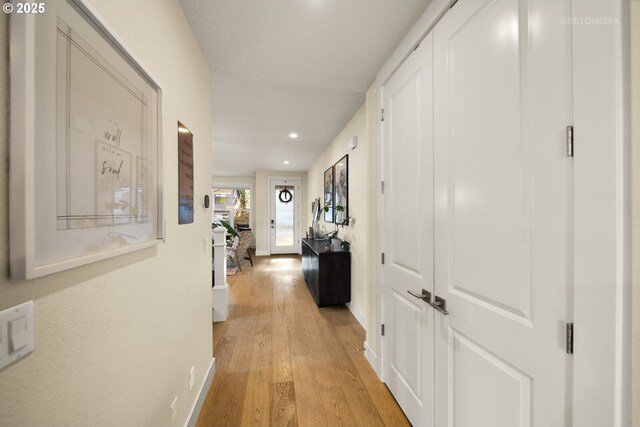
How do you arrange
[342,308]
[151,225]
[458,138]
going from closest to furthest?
1. [151,225]
2. [458,138]
3. [342,308]

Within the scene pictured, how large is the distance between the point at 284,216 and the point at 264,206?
2.17 ft

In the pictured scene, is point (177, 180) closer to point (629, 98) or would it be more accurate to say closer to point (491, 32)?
point (491, 32)

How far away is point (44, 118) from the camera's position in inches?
20.0

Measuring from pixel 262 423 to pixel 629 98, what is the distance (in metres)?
2.18

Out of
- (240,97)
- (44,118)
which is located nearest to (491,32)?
(44,118)

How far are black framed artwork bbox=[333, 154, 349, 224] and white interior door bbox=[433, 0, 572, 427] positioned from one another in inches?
83.1

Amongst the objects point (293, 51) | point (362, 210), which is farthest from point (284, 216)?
point (293, 51)

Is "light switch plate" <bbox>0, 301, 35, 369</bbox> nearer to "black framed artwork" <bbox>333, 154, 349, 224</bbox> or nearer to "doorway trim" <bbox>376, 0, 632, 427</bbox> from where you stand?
"doorway trim" <bbox>376, 0, 632, 427</bbox>

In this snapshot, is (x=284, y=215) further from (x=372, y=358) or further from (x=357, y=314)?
(x=372, y=358)

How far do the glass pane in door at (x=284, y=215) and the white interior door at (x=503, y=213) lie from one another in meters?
6.08

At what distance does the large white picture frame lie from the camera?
46cm

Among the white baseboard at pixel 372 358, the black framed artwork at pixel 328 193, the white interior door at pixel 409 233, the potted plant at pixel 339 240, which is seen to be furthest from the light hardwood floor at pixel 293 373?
the black framed artwork at pixel 328 193

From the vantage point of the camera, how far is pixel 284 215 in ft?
23.7

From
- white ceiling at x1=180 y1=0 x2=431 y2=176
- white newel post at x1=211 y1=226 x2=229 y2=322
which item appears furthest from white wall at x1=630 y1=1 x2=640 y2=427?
white newel post at x1=211 y1=226 x2=229 y2=322
